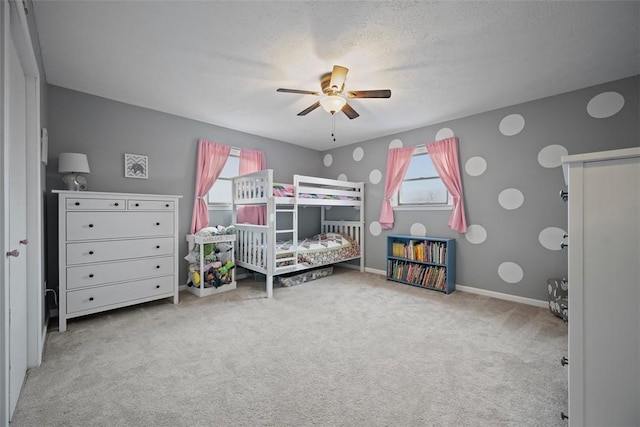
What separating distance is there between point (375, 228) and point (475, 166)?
69.7 inches

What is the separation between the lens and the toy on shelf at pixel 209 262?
130 inches

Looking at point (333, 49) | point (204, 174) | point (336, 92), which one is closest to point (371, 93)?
point (336, 92)

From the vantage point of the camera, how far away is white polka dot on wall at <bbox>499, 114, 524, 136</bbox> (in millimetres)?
3147

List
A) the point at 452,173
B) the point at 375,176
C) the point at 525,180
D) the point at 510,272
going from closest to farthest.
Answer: the point at 525,180
the point at 510,272
the point at 452,173
the point at 375,176

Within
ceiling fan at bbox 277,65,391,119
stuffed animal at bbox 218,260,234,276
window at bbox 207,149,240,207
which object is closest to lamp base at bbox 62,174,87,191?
window at bbox 207,149,240,207

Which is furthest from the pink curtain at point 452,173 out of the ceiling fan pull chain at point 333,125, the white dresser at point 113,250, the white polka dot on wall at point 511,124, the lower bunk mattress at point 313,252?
the white dresser at point 113,250

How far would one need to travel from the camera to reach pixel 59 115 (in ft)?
9.05

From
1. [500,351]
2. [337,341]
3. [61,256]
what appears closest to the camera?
[500,351]

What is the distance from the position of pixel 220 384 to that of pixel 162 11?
2.41m

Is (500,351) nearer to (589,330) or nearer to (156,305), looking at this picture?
(589,330)

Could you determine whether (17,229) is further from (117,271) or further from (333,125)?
(333,125)

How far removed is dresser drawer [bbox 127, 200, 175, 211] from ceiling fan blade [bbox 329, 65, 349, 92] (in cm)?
215

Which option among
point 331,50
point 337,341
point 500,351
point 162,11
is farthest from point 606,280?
Answer: point 162,11

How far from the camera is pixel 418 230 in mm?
4059
